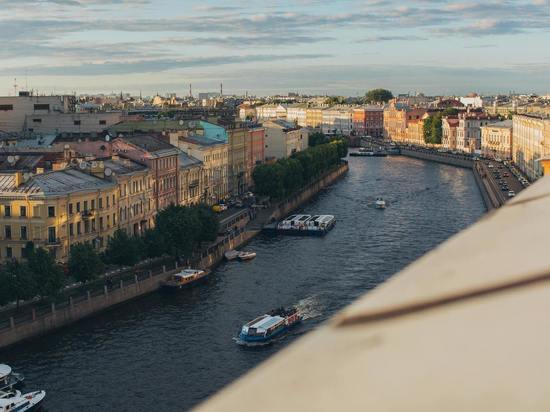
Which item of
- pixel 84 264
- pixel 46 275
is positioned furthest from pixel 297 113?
pixel 46 275

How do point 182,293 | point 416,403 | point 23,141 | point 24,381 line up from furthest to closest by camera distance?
point 23,141
point 182,293
point 24,381
point 416,403

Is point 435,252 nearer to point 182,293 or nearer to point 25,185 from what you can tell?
point 182,293

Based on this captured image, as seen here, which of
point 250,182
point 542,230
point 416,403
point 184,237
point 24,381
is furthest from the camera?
point 250,182

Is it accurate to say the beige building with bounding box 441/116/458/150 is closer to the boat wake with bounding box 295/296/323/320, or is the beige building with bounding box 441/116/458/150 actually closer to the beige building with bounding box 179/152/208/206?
the beige building with bounding box 179/152/208/206

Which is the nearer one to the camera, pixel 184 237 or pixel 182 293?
pixel 182 293

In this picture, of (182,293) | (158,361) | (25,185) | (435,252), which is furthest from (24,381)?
(435,252)

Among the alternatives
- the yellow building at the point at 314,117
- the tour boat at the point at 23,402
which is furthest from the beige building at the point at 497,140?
the tour boat at the point at 23,402
